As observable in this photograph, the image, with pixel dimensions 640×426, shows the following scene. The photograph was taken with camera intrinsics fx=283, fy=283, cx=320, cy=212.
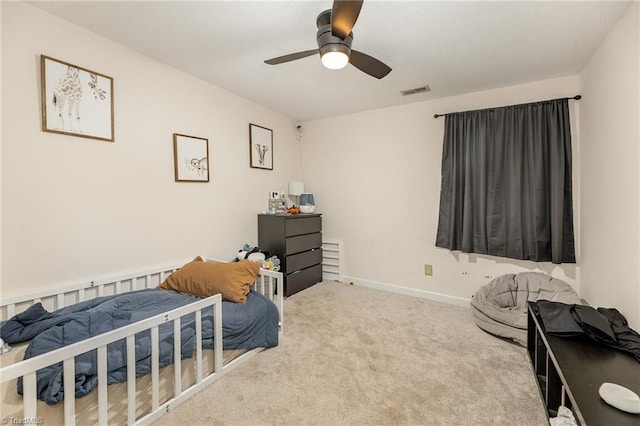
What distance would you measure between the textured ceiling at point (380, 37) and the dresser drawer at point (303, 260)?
6.31ft

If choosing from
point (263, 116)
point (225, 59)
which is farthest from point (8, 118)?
point (263, 116)

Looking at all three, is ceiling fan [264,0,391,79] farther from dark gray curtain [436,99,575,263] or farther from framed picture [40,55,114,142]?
dark gray curtain [436,99,575,263]

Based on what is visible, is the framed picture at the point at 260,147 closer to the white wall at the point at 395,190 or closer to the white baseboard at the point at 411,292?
the white wall at the point at 395,190

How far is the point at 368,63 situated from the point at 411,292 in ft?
8.58

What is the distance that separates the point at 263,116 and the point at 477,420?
347cm

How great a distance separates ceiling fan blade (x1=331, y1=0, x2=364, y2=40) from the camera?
1233 millimetres

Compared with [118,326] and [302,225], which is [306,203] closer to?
[302,225]

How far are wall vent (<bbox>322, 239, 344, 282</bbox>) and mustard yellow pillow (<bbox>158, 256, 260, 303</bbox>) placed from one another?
177 cm

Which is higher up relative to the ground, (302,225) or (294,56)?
(294,56)

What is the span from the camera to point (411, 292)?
11.2 ft

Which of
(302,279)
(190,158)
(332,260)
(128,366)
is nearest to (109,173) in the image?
(190,158)

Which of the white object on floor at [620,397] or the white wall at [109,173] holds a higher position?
the white wall at [109,173]

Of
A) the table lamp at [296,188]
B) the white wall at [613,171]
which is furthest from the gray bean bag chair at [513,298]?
the table lamp at [296,188]

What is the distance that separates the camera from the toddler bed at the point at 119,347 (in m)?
1.21
